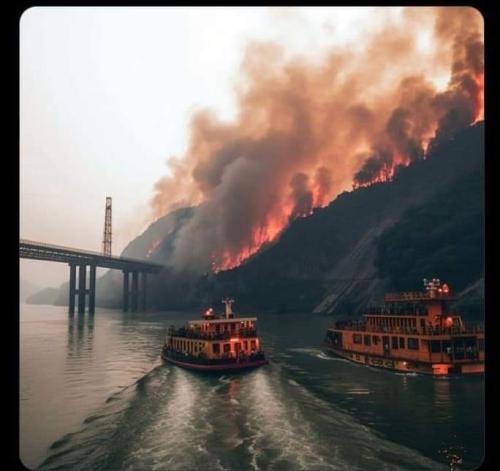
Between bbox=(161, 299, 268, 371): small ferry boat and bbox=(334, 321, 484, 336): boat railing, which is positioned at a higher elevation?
bbox=(334, 321, 484, 336): boat railing

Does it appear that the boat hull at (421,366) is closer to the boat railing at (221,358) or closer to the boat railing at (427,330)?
the boat railing at (427,330)

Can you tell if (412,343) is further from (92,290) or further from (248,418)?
(92,290)

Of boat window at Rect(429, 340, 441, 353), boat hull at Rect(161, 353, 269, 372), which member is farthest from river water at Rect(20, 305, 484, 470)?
boat window at Rect(429, 340, 441, 353)

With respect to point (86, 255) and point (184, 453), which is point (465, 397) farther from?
point (86, 255)

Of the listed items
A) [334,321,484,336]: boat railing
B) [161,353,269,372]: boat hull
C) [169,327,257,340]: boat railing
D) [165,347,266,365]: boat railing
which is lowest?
[161,353,269,372]: boat hull

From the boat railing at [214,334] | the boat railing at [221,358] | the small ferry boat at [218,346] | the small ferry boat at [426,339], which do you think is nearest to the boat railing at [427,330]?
the small ferry boat at [426,339]

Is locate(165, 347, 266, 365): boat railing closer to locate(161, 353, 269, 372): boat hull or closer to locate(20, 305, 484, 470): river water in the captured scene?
locate(161, 353, 269, 372): boat hull

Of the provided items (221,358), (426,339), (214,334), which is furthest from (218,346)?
(426,339)
